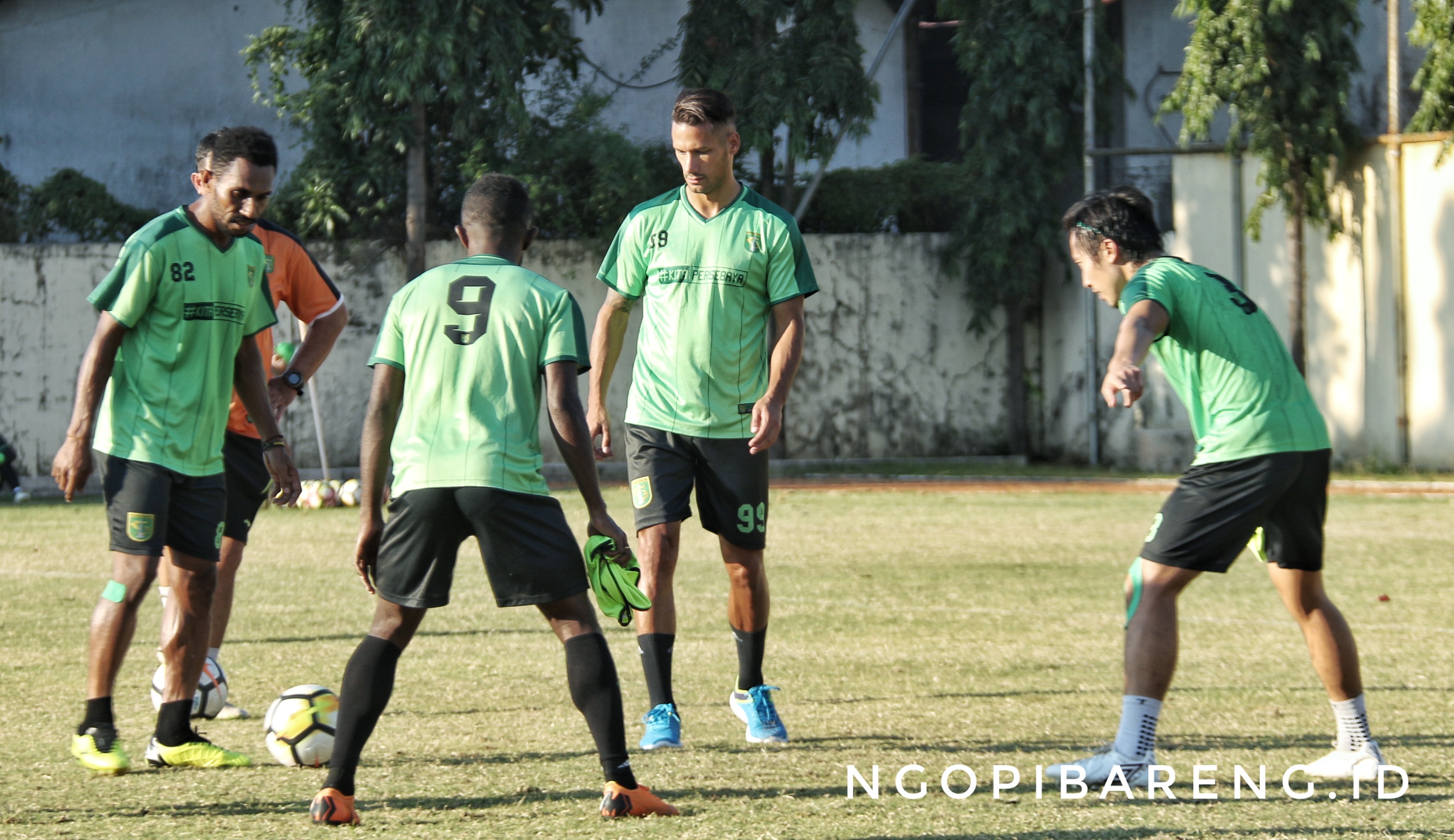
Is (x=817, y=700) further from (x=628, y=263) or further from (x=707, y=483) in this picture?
(x=628, y=263)

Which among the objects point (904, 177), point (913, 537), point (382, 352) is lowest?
point (913, 537)

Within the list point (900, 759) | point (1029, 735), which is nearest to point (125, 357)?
point (900, 759)

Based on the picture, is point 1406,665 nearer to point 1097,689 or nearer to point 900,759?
point 1097,689

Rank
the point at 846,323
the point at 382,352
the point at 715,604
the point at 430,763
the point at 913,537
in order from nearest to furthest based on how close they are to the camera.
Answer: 1. the point at 382,352
2. the point at 430,763
3. the point at 715,604
4. the point at 913,537
5. the point at 846,323

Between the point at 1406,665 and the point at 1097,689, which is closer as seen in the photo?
the point at 1097,689

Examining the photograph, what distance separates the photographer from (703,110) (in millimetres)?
5457

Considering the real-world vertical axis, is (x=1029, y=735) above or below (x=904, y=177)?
below

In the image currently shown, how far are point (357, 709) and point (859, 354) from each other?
1719 centimetres

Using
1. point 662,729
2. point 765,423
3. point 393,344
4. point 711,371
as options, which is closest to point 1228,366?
point 765,423

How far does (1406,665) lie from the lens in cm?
675

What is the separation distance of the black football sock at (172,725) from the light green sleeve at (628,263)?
2.10m

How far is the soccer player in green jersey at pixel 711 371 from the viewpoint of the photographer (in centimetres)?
552

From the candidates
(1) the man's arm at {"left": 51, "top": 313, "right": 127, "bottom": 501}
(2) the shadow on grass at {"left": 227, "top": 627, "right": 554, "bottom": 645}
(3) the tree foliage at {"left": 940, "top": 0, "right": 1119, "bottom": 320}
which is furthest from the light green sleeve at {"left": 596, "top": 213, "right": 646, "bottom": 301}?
(3) the tree foliage at {"left": 940, "top": 0, "right": 1119, "bottom": 320}

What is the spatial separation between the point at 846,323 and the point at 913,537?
8803mm
